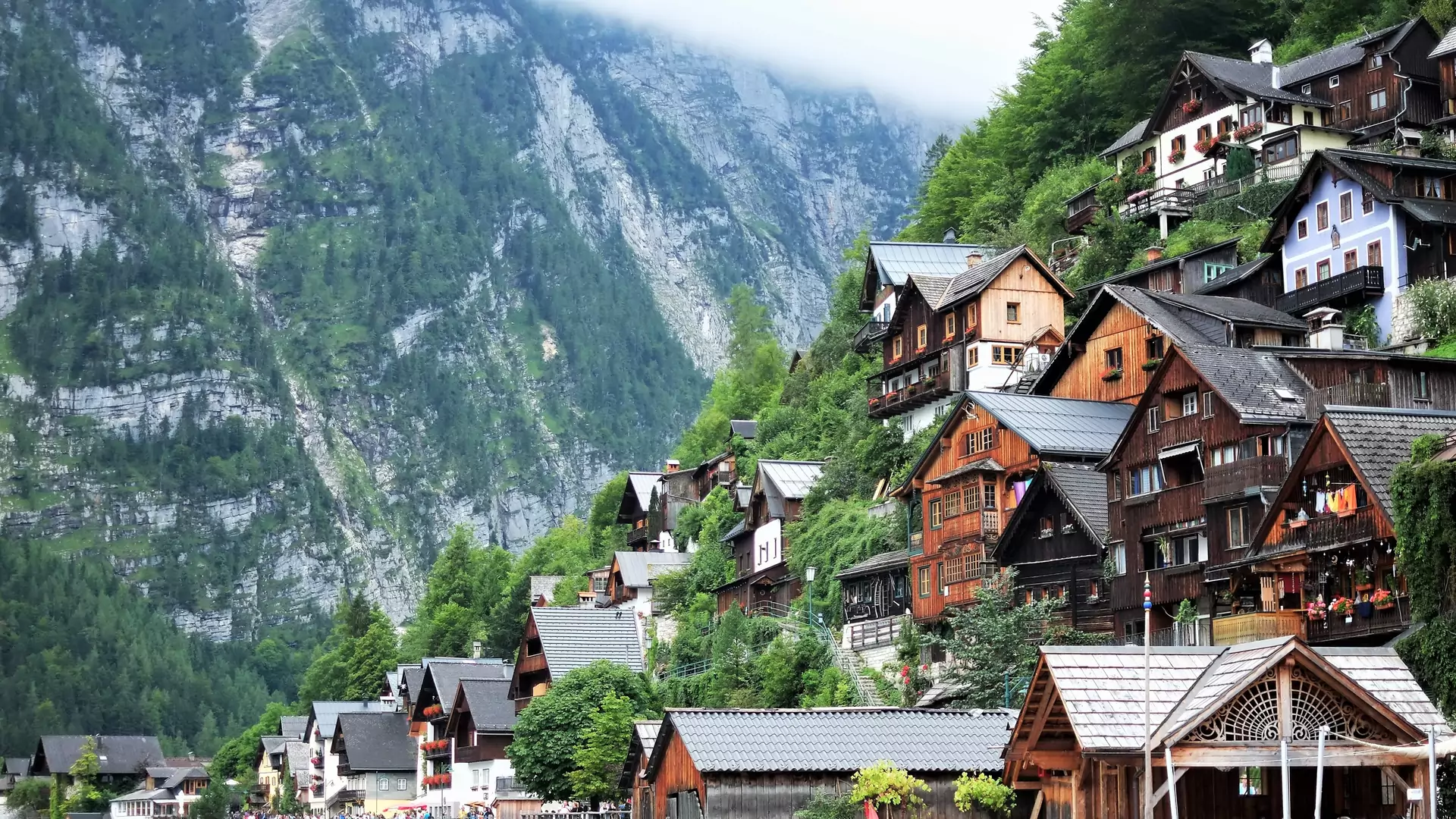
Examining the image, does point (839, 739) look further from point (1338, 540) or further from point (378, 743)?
point (378, 743)

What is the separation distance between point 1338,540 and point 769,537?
159ft

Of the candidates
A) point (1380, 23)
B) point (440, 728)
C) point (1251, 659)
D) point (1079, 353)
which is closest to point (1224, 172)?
point (1380, 23)

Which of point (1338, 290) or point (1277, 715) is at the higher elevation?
point (1338, 290)

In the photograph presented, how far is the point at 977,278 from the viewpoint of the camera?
84.6m

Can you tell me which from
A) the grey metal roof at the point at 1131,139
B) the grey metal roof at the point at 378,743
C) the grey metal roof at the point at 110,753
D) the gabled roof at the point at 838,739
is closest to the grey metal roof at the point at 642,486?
the grey metal roof at the point at 378,743

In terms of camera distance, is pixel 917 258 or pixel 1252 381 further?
pixel 917 258

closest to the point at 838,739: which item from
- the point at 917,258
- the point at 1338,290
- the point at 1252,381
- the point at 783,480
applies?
the point at 1252,381

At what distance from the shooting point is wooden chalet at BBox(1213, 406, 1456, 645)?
45219 millimetres

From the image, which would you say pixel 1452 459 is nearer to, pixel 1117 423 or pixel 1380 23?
pixel 1117 423

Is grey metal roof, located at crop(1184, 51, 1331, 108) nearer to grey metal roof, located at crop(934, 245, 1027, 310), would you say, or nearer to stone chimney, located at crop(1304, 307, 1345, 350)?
grey metal roof, located at crop(934, 245, 1027, 310)

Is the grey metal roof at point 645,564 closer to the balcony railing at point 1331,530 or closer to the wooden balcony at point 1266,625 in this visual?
the wooden balcony at point 1266,625

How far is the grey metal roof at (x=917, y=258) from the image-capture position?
98.4 meters

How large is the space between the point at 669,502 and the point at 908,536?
53.3m

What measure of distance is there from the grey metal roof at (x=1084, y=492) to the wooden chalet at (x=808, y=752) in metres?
12.2
